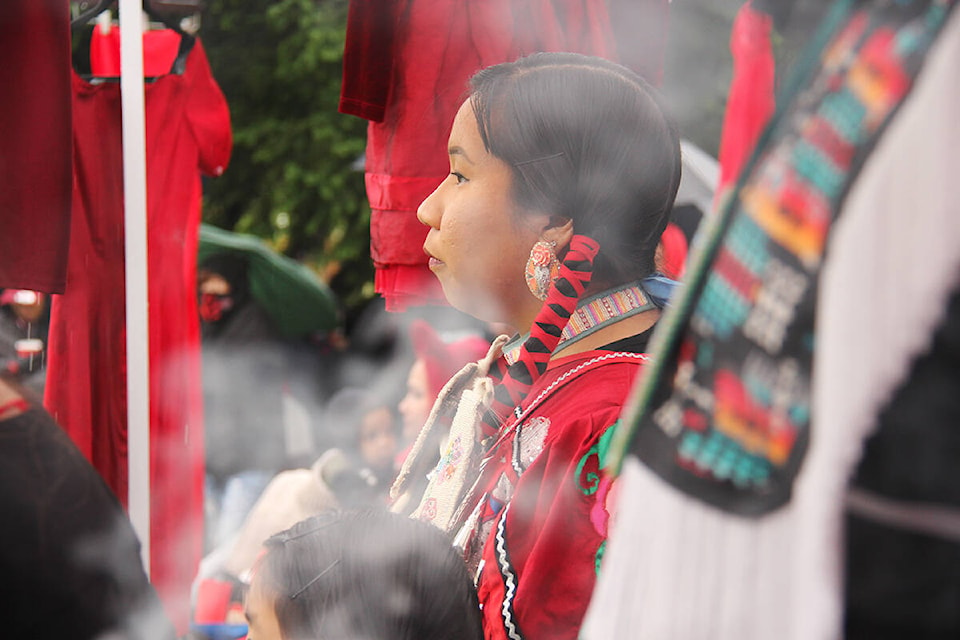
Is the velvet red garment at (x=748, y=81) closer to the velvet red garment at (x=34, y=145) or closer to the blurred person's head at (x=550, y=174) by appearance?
the blurred person's head at (x=550, y=174)

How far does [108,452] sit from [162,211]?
71cm

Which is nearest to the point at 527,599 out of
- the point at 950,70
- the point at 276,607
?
the point at 276,607

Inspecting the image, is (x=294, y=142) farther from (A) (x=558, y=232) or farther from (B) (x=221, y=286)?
(A) (x=558, y=232)

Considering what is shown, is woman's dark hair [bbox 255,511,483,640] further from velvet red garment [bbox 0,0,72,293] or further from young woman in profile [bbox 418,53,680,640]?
velvet red garment [bbox 0,0,72,293]

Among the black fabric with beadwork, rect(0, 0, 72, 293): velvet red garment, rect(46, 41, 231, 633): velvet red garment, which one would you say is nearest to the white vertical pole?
rect(46, 41, 231, 633): velvet red garment

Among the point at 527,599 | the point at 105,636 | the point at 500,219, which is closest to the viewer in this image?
the point at 105,636

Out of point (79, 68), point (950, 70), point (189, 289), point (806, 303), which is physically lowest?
point (189, 289)

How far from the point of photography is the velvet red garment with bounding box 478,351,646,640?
121 centimetres

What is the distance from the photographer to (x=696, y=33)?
2227 mm

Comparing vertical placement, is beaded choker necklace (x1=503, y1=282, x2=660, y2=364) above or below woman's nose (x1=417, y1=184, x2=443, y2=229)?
below

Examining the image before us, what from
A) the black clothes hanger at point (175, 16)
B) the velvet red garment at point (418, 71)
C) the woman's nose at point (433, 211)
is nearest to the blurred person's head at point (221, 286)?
the black clothes hanger at point (175, 16)

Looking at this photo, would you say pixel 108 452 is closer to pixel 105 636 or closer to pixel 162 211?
pixel 162 211

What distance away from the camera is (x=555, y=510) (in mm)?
1211

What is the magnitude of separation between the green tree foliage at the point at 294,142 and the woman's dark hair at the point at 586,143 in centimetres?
402
